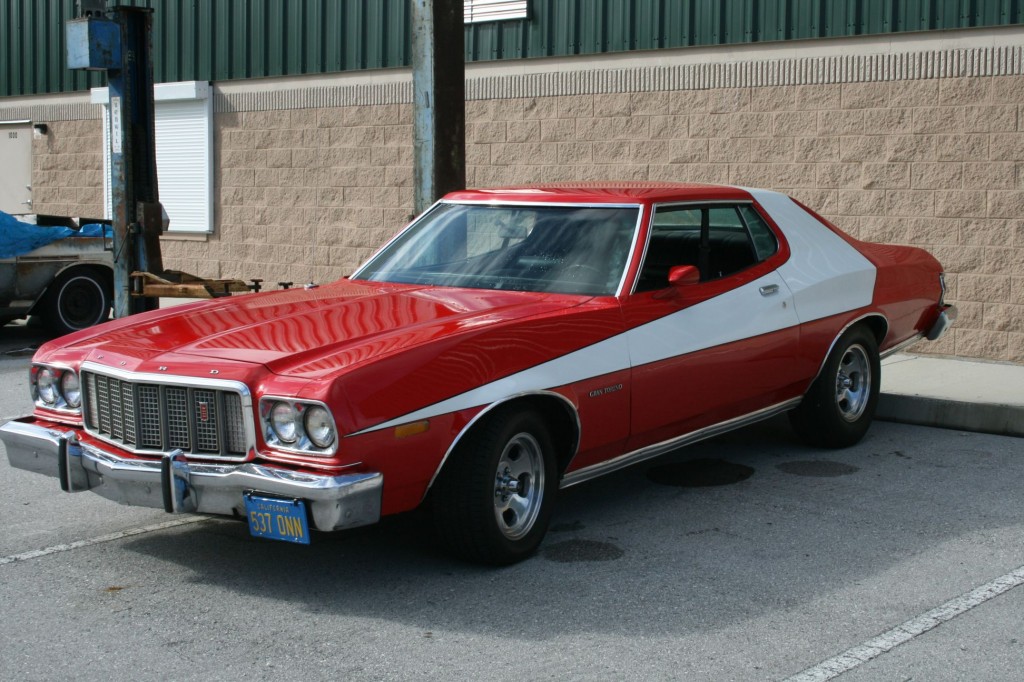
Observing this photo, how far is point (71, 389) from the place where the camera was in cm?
545

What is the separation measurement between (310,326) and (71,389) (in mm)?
1100

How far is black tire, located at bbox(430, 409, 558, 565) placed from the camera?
491cm

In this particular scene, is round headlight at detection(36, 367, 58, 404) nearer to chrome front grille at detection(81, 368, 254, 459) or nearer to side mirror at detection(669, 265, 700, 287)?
chrome front grille at detection(81, 368, 254, 459)

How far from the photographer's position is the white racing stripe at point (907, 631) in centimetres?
408

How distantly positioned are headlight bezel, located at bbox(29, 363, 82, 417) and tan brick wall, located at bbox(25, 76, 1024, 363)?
24.5 feet

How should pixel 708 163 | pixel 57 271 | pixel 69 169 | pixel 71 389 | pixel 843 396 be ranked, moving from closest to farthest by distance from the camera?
pixel 71 389 → pixel 843 396 → pixel 708 163 → pixel 57 271 → pixel 69 169

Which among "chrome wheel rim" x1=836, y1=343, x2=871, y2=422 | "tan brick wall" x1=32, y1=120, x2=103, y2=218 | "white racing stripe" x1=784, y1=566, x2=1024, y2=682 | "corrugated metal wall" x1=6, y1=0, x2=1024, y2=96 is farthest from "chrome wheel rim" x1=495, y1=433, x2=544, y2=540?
"tan brick wall" x1=32, y1=120, x2=103, y2=218

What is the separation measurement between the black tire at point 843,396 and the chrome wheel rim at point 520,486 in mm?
2405

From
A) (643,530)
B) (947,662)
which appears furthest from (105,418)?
(947,662)

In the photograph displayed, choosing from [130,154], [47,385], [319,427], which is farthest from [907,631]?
[130,154]

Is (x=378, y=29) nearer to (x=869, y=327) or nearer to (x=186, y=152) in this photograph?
(x=186, y=152)

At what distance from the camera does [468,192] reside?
6.81 metres

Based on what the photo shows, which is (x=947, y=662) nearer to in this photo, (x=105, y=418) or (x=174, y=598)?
(x=174, y=598)

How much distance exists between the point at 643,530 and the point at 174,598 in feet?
6.95
